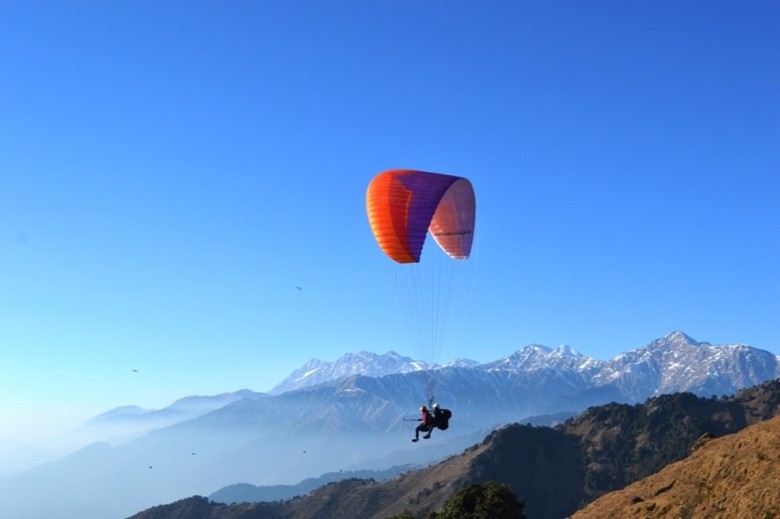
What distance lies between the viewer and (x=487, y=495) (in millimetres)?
56906

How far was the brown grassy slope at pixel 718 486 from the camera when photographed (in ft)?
126

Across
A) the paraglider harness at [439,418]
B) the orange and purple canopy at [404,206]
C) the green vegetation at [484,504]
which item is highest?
the orange and purple canopy at [404,206]

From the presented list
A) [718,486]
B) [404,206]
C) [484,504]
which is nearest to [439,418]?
[484,504]

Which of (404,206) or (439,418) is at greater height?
(404,206)

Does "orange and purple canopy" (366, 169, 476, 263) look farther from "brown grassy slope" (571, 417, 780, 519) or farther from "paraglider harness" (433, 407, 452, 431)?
"brown grassy slope" (571, 417, 780, 519)

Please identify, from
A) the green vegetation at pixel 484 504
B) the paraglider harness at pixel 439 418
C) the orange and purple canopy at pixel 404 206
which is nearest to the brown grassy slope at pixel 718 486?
the green vegetation at pixel 484 504

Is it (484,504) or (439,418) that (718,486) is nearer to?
(439,418)

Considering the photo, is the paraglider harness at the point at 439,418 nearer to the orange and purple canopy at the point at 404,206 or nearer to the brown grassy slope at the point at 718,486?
the orange and purple canopy at the point at 404,206

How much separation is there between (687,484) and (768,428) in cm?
658

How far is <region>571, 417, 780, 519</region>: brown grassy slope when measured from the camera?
38375 mm

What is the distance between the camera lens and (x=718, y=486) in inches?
1670

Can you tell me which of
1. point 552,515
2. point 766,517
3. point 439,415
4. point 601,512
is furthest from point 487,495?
point 552,515

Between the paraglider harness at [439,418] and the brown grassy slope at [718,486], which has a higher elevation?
the paraglider harness at [439,418]

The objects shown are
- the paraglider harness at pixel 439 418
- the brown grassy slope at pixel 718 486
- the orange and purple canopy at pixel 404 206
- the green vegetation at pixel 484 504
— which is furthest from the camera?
the green vegetation at pixel 484 504
